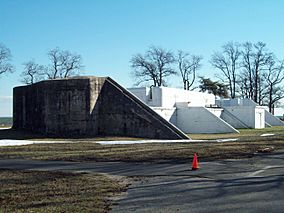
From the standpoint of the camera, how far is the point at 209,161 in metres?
16.5

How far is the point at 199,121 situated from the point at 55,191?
38.8 meters

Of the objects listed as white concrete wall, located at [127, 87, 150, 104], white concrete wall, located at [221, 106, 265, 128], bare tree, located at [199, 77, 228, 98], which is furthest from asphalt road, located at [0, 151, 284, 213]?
bare tree, located at [199, 77, 228, 98]

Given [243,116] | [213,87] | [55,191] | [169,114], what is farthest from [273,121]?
[55,191]

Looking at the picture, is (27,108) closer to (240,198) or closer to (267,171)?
(267,171)

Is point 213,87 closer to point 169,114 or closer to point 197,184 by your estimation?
point 169,114

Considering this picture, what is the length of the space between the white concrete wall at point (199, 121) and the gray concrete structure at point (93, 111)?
1420 centimetres

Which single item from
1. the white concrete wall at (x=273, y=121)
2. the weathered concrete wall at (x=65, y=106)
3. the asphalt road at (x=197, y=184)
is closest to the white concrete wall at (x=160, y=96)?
the weathered concrete wall at (x=65, y=106)

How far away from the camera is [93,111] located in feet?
115

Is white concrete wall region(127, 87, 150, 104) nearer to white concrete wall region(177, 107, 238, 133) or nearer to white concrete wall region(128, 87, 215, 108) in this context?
white concrete wall region(128, 87, 215, 108)

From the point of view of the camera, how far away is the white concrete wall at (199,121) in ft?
153

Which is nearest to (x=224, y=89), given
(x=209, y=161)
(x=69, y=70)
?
(x=69, y=70)

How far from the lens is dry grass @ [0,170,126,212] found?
8.00 metres

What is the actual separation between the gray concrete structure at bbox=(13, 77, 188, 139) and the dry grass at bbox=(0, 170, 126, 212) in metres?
20.9

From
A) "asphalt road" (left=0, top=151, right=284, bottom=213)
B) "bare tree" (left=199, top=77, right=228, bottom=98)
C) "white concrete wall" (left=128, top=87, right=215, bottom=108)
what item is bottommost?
"asphalt road" (left=0, top=151, right=284, bottom=213)
